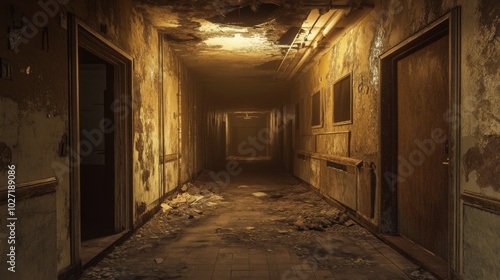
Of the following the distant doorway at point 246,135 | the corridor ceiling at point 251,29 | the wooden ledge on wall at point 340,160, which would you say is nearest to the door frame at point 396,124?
the wooden ledge on wall at point 340,160

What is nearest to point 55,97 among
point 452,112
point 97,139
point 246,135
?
point 97,139

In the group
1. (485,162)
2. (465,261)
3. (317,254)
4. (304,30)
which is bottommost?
(317,254)

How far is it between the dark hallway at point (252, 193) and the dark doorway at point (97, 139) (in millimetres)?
22

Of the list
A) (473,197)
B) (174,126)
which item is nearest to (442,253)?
(473,197)

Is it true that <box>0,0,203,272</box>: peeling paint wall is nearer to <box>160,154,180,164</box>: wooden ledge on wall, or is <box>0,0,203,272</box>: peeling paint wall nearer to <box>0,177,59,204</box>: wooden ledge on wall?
<box>0,177,59,204</box>: wooden ledge on wall

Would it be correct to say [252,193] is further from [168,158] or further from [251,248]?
[251,248]

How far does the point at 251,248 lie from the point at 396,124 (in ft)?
8.04

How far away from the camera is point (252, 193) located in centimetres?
889

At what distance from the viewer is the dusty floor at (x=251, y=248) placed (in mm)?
3598

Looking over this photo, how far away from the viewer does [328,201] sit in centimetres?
732

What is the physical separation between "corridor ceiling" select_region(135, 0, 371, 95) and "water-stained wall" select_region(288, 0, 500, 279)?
0.42 metres

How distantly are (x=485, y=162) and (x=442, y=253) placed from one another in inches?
55.3

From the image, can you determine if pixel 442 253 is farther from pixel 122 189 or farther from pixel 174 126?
pixel 174 126

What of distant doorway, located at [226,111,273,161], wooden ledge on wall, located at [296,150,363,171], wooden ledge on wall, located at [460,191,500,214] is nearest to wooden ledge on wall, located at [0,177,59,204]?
wooden ledge on wall, located at [460,191,500,214]
